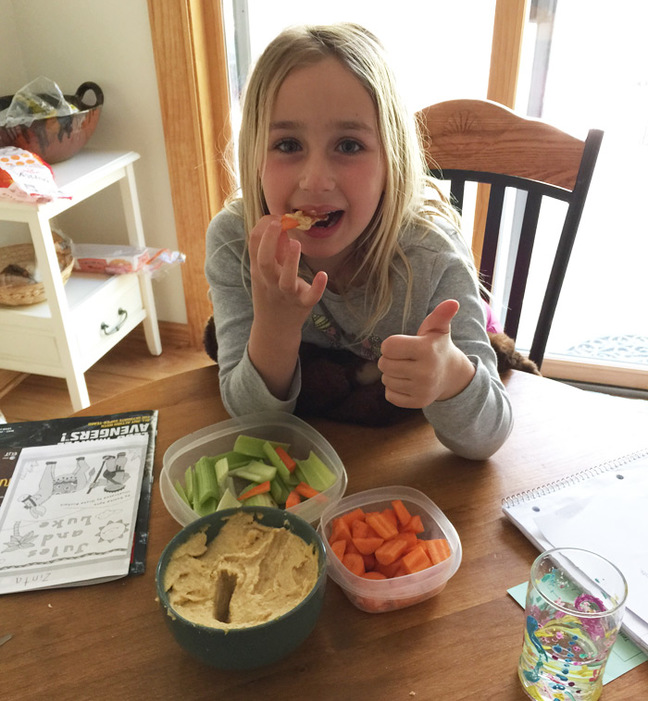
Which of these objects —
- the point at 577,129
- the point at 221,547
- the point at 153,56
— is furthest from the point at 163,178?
the point at 221,547

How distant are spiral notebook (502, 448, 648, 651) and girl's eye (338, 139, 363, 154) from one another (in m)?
0.52

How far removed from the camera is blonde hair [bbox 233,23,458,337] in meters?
0.91

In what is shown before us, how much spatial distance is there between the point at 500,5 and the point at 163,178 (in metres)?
1.17

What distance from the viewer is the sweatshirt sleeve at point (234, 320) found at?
0.92m

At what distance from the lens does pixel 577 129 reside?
1.91m

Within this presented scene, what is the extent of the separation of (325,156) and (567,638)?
659mm

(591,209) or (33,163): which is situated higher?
(33,163)

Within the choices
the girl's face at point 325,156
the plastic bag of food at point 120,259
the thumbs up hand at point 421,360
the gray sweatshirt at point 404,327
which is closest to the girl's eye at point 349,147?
the girl's face at point 325,156

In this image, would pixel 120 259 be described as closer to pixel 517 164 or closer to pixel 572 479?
pixel 517 164

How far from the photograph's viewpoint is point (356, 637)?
2.05 ft

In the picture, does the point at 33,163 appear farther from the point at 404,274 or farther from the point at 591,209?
the point at 591,209

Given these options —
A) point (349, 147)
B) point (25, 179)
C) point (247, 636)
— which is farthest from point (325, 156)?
point (25, 179)

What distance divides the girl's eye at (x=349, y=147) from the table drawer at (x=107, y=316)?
4.15 feet

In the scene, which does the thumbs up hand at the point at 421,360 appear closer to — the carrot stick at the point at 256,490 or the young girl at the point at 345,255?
the young girl at the point at 345,255
